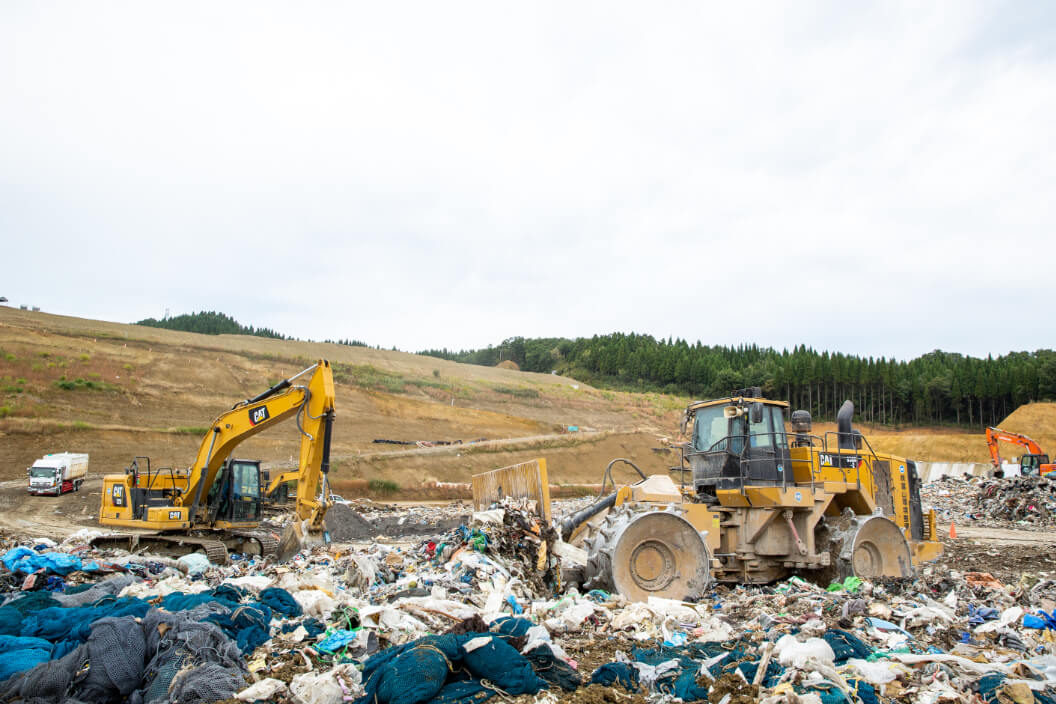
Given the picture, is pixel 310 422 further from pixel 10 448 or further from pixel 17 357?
pixel 17 357

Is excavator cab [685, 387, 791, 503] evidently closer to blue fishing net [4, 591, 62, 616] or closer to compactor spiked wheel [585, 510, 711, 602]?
compactor spiked wheel [585, 510, 711, 602]

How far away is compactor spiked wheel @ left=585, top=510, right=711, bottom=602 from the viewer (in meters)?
7.71

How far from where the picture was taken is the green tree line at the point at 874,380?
68.2m

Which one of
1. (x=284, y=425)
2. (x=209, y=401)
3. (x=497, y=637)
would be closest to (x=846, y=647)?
(x=497, y=637)

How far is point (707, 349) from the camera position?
3967 inches

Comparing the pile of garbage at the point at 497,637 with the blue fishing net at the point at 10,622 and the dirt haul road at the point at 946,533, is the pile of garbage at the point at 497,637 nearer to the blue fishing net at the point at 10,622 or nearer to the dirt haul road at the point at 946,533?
the blue fishing net at the point at 10,622

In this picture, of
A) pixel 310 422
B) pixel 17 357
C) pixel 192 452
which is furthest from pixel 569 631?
pixel 17 357

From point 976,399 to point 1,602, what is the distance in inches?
3234

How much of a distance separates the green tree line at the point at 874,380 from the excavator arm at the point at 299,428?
50036 mm

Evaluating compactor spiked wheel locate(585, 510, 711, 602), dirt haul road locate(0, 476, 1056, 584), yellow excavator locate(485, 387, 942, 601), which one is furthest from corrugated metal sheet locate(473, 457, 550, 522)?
dirt haul road locate(0, 476, 1056, 584)

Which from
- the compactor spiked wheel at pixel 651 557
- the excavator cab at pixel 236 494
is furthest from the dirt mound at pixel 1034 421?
the excavator cab at pixel 236 494

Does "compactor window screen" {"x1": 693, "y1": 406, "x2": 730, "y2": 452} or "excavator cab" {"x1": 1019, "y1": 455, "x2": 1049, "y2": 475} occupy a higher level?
"compactor window screen" {"x1": 693, "y1": 406, "x2": 730, "y2": 452}

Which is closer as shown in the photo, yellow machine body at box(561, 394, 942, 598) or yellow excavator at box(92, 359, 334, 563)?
yellow machine body at box(561, 394, 942, 598)

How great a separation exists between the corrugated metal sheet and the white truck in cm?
1866
